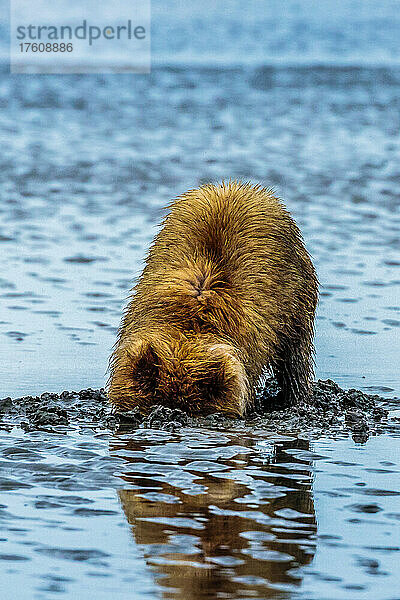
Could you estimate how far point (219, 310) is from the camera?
7.40 m

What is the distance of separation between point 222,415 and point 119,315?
3.25 metres

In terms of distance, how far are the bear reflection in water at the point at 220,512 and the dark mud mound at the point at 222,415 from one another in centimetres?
17

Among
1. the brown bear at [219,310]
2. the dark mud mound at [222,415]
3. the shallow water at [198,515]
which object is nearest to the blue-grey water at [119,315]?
the shallow water at [198,515]

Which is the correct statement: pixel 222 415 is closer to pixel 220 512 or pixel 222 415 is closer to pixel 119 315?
pixel 220 512

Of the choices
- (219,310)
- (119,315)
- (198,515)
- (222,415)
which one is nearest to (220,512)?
(198,515)

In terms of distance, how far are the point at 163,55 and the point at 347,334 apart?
22.6m

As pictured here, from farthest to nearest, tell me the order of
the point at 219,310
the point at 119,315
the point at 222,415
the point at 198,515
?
1. the point at 119,315
2. the point at 219,310
3. the point at 222,415
4. the point at 198,515

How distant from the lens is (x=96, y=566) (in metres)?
5.31

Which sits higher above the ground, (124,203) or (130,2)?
(130,2)

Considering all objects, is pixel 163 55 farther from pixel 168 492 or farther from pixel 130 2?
pixel 168 492

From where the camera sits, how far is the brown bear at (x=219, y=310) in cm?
714

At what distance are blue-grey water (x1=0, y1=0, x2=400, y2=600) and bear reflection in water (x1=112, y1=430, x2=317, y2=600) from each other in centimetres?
1

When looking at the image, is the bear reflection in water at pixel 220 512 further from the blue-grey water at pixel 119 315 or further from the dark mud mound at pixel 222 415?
the dark mud mound at pixel 222 415

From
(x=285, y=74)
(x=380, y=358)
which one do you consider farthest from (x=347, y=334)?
(x=285, y=74)
